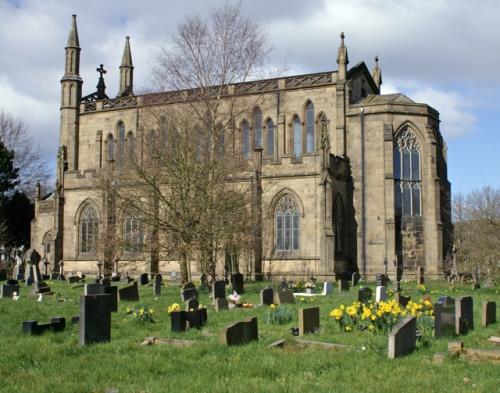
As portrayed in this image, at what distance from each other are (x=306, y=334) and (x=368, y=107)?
26754mm

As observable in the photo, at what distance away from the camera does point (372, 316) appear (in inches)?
484

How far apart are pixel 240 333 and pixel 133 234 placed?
1834 cm

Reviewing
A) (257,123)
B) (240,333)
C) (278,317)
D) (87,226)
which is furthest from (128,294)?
(257,123)

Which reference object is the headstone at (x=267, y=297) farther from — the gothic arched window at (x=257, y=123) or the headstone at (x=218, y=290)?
A: the gothic arched window at (x=257, y=123)

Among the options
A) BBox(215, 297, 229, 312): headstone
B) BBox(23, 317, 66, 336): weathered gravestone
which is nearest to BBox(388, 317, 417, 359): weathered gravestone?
BBox(23, 317, 66, 336): weathered gravestone

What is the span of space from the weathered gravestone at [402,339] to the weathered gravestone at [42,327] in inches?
263

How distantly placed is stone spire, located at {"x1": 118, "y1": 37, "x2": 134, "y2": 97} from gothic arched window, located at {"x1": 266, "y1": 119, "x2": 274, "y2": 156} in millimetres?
13515

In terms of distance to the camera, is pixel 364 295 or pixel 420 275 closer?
pixel 364 295

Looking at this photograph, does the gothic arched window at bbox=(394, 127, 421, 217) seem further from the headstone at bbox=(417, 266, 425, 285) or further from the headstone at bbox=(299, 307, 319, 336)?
the headstone at bbox=(299, 307, 319, 336)

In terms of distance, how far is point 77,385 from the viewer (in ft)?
27.6

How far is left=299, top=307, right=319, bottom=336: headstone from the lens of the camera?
42.2 feet

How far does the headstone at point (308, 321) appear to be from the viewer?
1286cm

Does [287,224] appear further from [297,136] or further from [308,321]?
[308,321]

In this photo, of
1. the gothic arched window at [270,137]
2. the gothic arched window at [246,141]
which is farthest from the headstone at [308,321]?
the gothic arched window at [270,137]
